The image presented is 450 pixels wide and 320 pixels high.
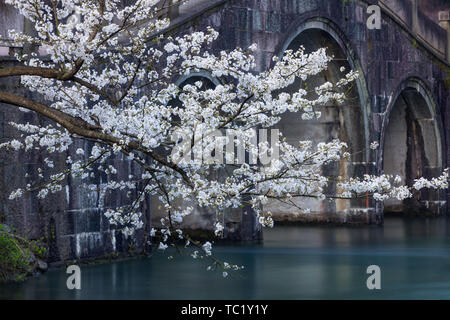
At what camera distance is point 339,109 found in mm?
25297

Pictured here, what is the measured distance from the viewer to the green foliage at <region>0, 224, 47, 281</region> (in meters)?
14.3

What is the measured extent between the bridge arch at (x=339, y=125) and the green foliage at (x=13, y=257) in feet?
34.0

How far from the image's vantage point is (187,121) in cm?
1055

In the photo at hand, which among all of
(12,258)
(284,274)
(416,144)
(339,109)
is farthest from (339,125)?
(12,258)

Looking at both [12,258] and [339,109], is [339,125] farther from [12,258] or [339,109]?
[12,258]

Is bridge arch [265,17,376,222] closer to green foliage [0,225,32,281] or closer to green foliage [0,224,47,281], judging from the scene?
green foliage [0,224,47,281]

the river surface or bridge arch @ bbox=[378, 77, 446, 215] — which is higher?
bridge arch @ bbox=[378, 77, 446, 215]

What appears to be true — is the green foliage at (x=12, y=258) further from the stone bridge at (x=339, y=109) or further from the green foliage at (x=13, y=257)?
the stone bridge at (x=339, y=109)

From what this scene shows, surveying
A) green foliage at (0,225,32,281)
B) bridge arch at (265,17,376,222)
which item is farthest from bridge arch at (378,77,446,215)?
green foliage at (0,225,32,281)

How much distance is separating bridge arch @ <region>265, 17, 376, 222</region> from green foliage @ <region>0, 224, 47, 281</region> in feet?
34.0

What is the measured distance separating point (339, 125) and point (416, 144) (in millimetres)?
4889
